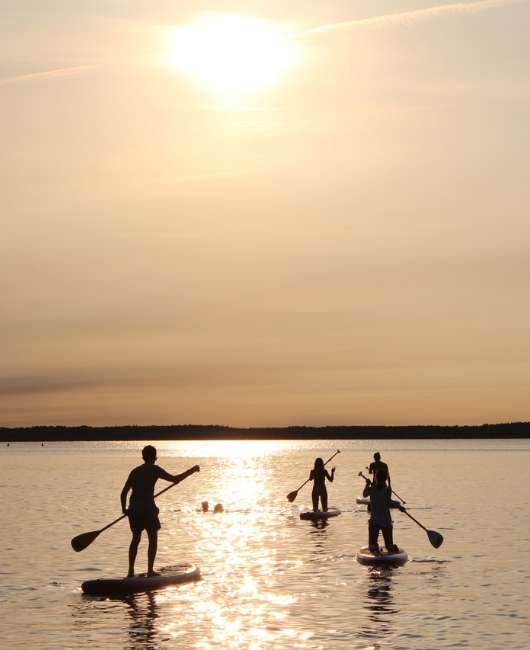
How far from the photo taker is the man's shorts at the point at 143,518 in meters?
23.4

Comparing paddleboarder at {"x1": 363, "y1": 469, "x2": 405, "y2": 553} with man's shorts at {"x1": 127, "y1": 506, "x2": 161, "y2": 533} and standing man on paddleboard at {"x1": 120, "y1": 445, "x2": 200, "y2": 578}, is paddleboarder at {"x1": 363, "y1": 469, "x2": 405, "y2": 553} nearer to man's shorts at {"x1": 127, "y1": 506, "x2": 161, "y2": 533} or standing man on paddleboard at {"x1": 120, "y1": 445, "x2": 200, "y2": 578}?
standing man on paddleboard at {"x1": 120, "y1": 445, "x2": 200, "y2": 578}

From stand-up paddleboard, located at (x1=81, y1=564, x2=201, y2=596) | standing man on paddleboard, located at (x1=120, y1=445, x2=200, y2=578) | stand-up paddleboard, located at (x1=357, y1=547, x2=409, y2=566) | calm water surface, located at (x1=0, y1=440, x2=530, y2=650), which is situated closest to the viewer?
calm water surface, located at (x1=0, y1=440, x2=530, y2=650)

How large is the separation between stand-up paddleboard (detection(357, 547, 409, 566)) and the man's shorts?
6918 mm

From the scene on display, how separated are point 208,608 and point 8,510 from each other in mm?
33581

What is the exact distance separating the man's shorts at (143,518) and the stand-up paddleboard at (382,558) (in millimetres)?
6918

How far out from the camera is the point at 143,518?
2341 cm

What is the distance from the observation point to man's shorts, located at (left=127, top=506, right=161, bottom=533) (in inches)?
920

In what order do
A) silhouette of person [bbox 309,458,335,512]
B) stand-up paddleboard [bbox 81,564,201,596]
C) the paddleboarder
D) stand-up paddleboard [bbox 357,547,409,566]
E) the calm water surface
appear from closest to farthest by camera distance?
the calm water surface → stand-up paddleboard [bbox 81,564,201,596] → the paddleboarder → stand-up paddleboard [bbox 357,547,409,566] → silhouette of person [bbox 309,458,335,512]

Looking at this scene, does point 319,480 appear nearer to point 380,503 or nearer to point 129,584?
point 380,503

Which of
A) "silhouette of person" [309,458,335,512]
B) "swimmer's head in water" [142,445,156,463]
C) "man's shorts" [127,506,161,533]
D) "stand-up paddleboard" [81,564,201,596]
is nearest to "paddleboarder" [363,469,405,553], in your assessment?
"stand-up paddleboard" [81,564,201,596]

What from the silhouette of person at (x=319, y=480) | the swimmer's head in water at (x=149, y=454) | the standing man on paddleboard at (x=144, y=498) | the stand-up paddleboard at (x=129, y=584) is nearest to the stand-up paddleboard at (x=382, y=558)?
the stand-up paddleboard at (x=129, y=584)

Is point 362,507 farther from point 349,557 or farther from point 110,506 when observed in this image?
point 349,557

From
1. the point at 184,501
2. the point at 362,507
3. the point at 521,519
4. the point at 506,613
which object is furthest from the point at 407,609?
the point at 184,501

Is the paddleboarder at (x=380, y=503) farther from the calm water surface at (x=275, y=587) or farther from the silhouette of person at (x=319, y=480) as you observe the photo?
the silhouette of person at (x=319, y=480)
